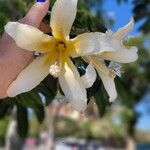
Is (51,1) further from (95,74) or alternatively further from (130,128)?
(130,128)

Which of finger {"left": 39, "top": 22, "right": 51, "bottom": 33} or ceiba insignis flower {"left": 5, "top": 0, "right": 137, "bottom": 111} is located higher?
finger {"left": 39, "top": 22, "right": 51, "bottom": 33}

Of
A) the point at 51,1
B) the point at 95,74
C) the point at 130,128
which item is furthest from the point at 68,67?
the point at 130,128

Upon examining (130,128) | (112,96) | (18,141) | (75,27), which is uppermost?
(130,128)

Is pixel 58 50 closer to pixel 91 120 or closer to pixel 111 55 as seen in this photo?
pixel 111 55

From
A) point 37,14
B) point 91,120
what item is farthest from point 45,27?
point 91,120

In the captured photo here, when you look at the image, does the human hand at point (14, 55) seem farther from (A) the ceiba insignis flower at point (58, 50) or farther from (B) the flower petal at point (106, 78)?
(B) the flower petal at point (106, 78)

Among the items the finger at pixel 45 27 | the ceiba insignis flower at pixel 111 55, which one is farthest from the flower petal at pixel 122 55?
the finger at pixel 45 27

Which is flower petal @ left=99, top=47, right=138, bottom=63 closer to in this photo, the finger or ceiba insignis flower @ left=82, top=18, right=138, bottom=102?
ceiba insignis flower @ left=82, top=18, right=138, bottom=102

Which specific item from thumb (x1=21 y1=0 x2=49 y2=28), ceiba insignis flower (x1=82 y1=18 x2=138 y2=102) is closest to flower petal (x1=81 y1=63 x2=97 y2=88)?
ceiba insignis flower (x1=82 y1=18 x2=138 y2=102)
